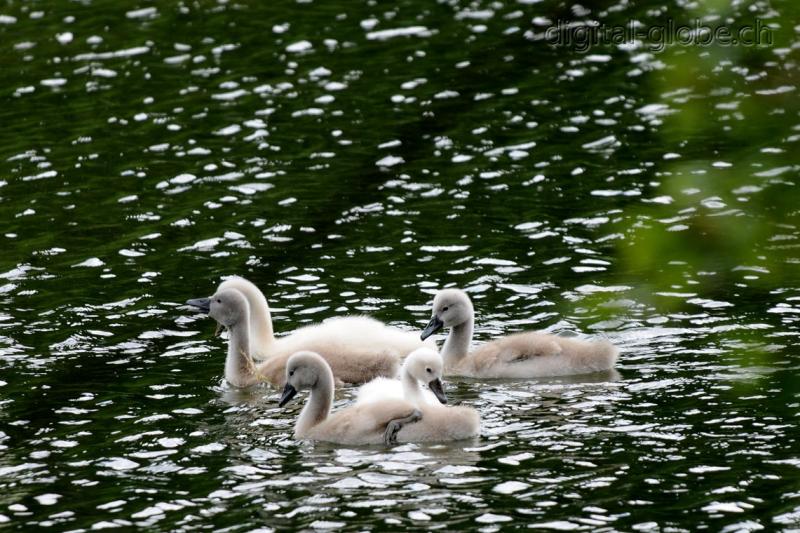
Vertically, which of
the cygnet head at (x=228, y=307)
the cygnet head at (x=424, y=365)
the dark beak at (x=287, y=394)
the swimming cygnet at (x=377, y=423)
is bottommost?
the swimming cygnet at (x=377, y=423)

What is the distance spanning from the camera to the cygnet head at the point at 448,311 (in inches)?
513

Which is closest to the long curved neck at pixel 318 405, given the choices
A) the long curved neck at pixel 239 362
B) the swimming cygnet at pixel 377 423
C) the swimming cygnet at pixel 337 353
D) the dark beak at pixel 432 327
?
the swimming cygnet at pixel 377 423

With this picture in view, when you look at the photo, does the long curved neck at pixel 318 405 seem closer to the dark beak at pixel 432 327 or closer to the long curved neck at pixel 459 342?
the dark beak at pixel 432 327

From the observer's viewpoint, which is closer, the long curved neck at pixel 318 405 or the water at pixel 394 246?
the water at pixel 394 246

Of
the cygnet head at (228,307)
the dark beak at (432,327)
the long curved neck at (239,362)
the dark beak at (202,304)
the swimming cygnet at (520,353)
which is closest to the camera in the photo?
the swimming cygnet at (520,353)

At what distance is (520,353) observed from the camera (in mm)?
12688

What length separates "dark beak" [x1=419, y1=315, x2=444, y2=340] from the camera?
1311 cm

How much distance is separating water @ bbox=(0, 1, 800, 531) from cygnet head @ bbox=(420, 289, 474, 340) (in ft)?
2.03

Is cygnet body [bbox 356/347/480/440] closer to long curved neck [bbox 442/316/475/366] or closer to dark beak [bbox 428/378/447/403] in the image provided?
dark beak [bbox 428/378/447/403]

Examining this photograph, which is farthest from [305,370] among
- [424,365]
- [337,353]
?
[337,353]

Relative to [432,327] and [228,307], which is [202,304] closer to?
[228,307]

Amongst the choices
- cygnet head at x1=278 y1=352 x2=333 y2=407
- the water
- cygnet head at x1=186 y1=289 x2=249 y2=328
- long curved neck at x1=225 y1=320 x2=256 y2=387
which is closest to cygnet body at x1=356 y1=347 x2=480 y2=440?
the water

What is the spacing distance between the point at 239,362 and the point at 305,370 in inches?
64.3

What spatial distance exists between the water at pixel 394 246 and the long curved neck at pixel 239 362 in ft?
0.80
